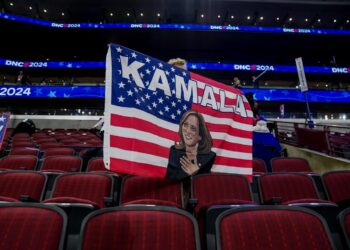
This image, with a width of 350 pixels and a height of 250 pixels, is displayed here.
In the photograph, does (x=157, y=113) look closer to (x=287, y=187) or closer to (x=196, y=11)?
(x=287, y=187)

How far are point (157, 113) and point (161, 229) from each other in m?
0.98

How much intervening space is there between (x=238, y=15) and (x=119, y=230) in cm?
1747

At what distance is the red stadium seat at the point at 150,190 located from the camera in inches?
88.7

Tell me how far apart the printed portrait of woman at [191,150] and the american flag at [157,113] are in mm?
53

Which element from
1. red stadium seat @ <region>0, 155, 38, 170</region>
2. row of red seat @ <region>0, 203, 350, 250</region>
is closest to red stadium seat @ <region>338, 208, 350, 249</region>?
row of red seat @ <region>0, 203, 350, 250</region>

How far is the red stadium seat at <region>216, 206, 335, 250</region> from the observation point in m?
1.25

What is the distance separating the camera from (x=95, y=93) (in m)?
12.9

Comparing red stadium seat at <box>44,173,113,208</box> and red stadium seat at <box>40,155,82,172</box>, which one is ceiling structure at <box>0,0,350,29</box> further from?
red stadium seat at <box>44,173,113,208</box>

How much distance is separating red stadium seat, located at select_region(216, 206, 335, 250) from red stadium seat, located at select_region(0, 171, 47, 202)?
74.0 inches

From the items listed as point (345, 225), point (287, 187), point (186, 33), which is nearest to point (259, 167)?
point (287, 187)

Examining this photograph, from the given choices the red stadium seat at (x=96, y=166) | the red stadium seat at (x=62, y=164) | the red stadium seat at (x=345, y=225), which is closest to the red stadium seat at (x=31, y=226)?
the red stadium seat at (x=345, y=225)

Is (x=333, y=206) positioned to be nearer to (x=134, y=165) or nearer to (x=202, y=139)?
(x=202, y=139)

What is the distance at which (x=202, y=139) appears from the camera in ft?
7.11

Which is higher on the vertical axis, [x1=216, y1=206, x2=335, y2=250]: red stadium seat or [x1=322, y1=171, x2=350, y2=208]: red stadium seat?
[x1=322, y1=171, x2=350, y2=208]: red stadium seat
